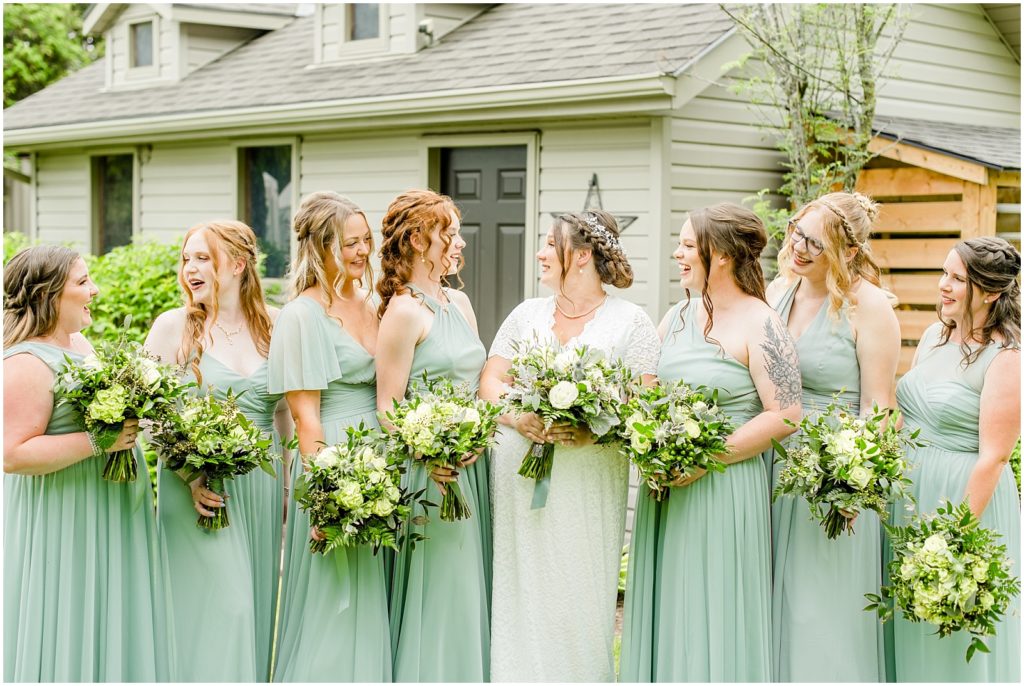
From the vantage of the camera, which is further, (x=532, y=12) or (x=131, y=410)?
(x=532, y=12)

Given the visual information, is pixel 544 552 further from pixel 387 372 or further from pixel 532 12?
pixel 532 12

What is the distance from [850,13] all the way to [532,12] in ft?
11.4

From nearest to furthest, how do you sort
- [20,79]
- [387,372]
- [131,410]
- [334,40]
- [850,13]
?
[131,410] < [387,372] < [850,13] < [334,40] < [20,79]

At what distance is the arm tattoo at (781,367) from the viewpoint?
446 cm

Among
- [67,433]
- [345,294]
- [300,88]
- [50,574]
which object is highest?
[300,88]

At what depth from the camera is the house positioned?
952 centimetres

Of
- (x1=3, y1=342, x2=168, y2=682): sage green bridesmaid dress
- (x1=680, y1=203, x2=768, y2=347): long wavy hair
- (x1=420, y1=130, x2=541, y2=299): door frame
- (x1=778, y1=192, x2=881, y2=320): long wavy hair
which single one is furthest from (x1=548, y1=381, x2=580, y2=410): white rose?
(x1=420, y1=130, x2=541, y2=299): door frame

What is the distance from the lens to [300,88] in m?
12.3

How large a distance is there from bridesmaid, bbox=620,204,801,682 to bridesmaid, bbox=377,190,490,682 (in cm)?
71

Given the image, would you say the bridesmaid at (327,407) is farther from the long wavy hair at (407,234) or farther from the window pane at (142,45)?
the window pane at (142,45)

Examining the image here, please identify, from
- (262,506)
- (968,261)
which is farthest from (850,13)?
(262,506)

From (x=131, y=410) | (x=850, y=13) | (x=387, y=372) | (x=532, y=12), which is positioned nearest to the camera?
(x=131, y=410)

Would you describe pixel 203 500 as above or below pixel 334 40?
below

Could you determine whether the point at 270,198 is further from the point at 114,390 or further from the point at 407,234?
the point at 114,390
